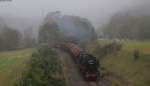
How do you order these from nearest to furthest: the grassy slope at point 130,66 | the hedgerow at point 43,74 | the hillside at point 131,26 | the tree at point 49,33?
the hedgerow at point 43,74, the grassy slope at point 130,66, the hillside at point 131,26, the tree at point 49,33

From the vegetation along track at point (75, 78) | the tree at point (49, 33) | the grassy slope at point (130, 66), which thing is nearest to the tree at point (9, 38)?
the tree at point (49, 33)

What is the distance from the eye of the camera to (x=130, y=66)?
44.2 m

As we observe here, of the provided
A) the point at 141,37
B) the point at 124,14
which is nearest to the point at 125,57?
the point at 141,37

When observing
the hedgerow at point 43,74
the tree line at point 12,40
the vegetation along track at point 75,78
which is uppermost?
the hedgerow at point 43,74

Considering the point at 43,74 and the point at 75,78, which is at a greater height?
the point at 43,74

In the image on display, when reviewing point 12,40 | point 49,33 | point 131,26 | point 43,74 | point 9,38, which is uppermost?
point 43,74

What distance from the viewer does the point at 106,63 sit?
5112cm

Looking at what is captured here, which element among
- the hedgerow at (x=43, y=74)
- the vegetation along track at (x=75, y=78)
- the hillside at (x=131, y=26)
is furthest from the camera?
the hillside at (x=131, y=26)

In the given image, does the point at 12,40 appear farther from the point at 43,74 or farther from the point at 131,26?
the point at 43,74

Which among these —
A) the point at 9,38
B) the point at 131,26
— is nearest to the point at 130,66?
the point at 131,26

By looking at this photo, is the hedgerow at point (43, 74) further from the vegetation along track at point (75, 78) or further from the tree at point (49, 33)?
the tree at point (49, 33)

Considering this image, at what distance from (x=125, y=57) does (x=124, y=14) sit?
67.0m

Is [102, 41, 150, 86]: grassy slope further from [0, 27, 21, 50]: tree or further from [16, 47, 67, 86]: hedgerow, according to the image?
[0, 27, 21, 50]: tree

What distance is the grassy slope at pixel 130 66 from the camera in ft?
128
